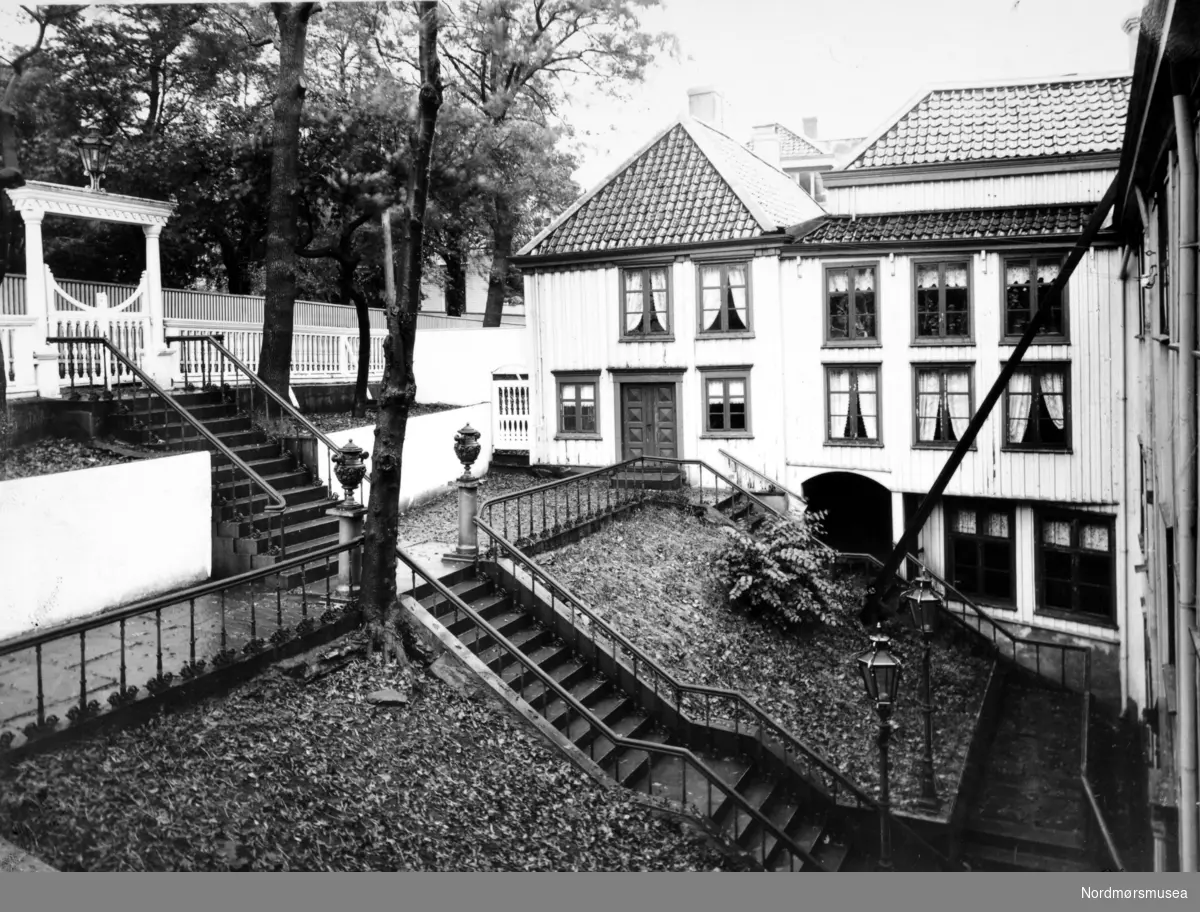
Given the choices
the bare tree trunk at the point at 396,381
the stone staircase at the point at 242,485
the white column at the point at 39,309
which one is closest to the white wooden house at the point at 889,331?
the bare tree trunk at the point at 396,381

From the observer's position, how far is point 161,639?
5.86 metres

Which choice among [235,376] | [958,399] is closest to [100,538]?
[235,376]

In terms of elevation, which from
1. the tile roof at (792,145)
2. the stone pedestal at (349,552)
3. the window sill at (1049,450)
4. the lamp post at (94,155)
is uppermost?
the lamp post at (94,155)

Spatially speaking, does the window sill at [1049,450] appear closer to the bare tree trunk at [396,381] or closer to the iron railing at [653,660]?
the iron railing at [653,660]

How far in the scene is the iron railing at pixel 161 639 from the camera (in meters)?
4.58

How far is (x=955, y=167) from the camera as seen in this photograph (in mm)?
5977

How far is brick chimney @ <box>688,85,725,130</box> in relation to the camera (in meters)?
5.49

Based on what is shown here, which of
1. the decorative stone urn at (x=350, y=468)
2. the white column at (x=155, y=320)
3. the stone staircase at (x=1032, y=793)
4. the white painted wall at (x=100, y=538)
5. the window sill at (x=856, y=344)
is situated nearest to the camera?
the stone staircase at (x=1032, y=793)

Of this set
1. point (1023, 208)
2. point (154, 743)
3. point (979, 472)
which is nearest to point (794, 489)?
point (979, 472)

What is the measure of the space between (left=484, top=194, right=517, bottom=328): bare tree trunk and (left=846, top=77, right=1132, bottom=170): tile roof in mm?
2740

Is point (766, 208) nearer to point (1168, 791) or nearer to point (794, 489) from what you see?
point (794, 489)

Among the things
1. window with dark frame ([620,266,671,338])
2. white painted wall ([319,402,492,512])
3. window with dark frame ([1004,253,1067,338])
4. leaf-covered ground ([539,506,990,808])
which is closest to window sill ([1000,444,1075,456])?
window with dark frame ([1004,253,1067,338])

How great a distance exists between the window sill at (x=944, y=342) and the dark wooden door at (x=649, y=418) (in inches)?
65.8

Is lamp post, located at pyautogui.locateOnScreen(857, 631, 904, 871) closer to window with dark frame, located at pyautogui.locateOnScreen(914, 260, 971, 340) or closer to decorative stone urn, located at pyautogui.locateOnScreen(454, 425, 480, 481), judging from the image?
window with dark frame, located at pyautogui.locateOnScreen(914, 260, 971, 340)
